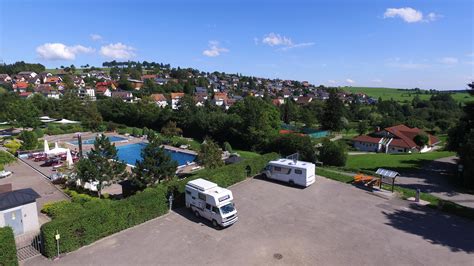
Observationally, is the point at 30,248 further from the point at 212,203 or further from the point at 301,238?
the point at 301,238

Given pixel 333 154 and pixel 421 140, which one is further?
pixel 421 140

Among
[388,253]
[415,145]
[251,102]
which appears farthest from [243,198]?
[415,145]

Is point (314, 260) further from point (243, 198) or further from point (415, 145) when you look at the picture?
point (415, 145)

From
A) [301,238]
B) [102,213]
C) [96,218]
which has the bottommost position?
[301,238]

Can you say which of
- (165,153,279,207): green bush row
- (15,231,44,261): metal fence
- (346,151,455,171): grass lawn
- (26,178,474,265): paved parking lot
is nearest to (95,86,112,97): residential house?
(346,151,455,171): grass lawn

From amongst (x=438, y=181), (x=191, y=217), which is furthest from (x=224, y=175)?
(x=438, y=181)

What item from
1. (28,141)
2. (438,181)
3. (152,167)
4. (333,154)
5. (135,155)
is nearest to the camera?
(152,167)

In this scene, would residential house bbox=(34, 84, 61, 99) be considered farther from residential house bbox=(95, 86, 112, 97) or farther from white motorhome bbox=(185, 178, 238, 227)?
white motorhome bbox=(185, 178, 238, 227)
